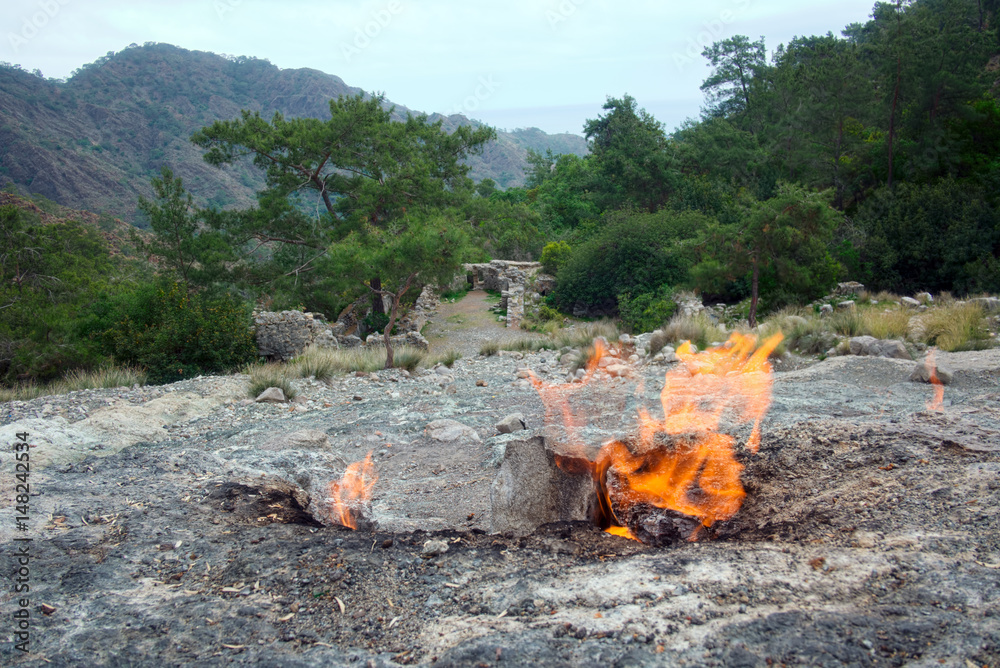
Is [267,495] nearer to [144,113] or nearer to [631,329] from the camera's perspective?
[631,329]

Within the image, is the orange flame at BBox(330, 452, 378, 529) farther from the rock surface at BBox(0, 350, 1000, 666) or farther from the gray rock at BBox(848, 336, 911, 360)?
the gray rock at BBox(848, 336, 911, 360)

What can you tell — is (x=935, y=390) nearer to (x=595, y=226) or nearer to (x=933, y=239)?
(x=933, y=239)

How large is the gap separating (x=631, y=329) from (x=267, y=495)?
1149 cm

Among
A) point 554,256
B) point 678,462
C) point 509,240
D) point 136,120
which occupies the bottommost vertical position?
point 678,462

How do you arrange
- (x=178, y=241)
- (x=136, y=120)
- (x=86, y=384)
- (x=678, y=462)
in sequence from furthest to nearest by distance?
(x=136, y=120), (x=178, y=241), (x=86, y=384), (x=678, y=462)

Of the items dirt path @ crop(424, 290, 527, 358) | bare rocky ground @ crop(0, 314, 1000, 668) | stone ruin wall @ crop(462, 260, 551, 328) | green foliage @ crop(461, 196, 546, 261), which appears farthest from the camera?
green foliage @ crop(461, 196, 546, 261)

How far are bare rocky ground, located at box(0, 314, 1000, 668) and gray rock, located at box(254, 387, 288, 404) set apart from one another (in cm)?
250

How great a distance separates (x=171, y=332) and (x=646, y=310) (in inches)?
414

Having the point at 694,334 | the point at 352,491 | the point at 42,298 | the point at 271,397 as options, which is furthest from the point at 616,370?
the point at 42,298

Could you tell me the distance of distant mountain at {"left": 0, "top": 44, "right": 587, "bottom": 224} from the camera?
4969 centimetres

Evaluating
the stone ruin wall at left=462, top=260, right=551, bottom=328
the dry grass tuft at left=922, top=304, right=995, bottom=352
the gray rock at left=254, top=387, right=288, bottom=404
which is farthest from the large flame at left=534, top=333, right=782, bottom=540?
the stone ruin wall at left=462, top=260, right=551, bottom=328

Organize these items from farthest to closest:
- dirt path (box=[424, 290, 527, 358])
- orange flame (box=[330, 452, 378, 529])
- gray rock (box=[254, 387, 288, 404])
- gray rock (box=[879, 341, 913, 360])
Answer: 1. dirt path (box=[424, 290, 527, 358])
2. gray rock (box=[254, 387, 288, 404])
3. gray rock (box=[879, 341, 913, 360])
4. orange flame (box=[330, 452, 378, 529])

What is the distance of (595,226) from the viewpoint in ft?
75.8

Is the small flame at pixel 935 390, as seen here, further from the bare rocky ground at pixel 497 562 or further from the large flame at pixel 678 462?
the large flame at pixel 678 462
